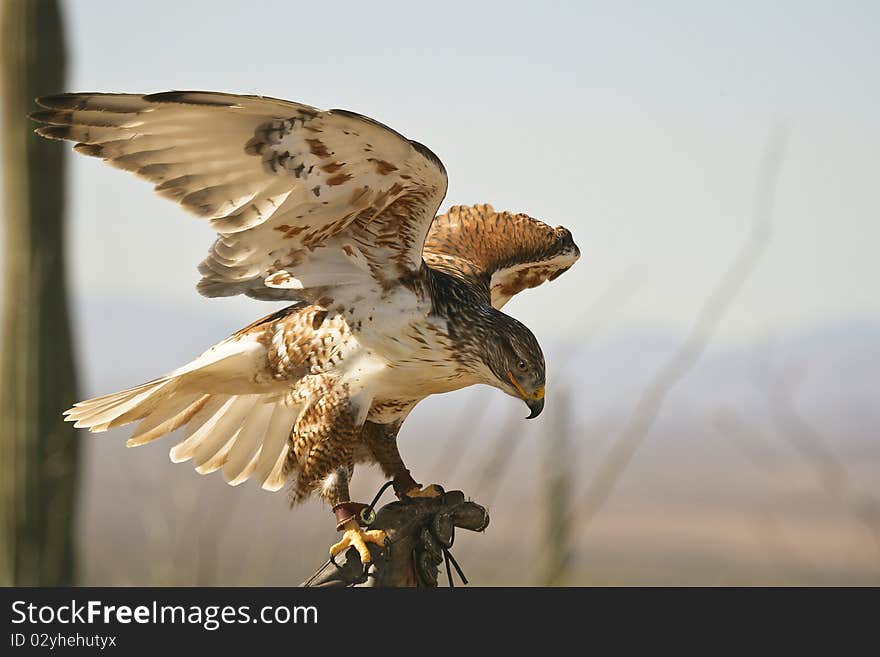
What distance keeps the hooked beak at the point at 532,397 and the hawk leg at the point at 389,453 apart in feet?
1.63

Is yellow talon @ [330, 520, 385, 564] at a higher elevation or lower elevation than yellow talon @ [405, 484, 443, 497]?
lower

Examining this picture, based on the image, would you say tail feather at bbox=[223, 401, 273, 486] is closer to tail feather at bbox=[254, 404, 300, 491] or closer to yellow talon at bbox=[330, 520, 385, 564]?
tail feather at bbox=[254, 404, 300, 491]

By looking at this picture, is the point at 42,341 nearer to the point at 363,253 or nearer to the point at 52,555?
the point at 52,555

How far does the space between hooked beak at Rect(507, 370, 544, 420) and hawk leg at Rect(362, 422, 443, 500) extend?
498 mm

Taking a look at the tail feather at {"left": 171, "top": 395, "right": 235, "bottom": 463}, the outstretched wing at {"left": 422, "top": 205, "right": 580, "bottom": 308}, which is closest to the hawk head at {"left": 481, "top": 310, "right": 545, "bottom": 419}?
the outstretched wing at {"left": 422, "top": 205, "right": 580, "bottom": 308}

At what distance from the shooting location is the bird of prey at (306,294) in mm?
2988

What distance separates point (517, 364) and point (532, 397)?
0.34ft

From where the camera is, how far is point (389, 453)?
3656 mm

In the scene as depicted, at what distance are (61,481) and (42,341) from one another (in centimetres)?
68

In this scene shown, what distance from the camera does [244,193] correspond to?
3143mm

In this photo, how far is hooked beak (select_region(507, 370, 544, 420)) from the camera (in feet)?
10.9

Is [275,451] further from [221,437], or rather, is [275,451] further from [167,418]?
[167,418]

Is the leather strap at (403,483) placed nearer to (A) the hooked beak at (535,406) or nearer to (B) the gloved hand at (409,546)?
(B) the gloved hand at (409,546)
